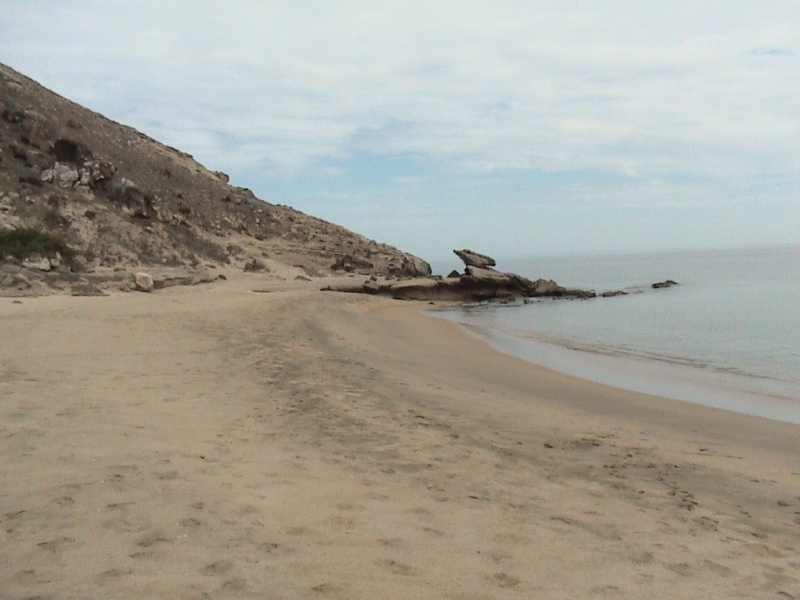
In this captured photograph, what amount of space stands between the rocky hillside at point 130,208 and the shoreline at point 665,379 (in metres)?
13.8

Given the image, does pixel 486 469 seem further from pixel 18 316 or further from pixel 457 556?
pixel 18 316

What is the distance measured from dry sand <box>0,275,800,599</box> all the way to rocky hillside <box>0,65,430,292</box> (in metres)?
13.2

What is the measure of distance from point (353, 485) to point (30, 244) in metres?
16.7

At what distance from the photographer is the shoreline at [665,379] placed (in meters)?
9.52

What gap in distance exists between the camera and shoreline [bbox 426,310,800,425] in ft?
31.2

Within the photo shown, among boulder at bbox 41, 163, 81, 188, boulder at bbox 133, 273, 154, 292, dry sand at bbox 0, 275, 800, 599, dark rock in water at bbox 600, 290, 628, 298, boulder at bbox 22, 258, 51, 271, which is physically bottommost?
dry sand at bbox 0, 275, 800, 599

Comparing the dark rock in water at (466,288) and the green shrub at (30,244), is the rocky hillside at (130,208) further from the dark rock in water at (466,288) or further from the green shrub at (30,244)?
the dark rock in water at (466,288)

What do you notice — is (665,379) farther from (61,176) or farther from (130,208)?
(61,176)

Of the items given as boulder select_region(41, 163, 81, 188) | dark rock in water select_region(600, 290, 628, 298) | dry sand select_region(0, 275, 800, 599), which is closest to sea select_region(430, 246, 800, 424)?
dry sand select_region(0, 275, 800, 599)

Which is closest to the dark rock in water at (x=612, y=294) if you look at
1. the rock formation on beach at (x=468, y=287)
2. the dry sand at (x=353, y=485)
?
the rock formation on beach at (x=468, y=287)

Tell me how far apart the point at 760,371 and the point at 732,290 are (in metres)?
25.1

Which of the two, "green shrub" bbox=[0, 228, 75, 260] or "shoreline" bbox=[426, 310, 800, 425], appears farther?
"green shrub" bbox=[0, 228, 75, 260]

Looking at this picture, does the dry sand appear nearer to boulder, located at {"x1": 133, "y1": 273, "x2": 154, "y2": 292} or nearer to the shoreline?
the shoreline

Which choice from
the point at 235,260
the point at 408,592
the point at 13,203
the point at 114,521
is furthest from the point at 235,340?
the point at 235,260
